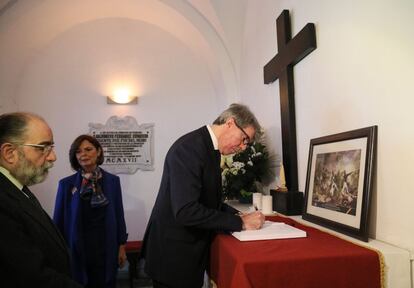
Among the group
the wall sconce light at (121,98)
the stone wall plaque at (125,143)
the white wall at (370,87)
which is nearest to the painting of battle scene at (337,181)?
the white wall at (370,87)

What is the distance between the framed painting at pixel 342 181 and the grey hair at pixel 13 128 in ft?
4.81

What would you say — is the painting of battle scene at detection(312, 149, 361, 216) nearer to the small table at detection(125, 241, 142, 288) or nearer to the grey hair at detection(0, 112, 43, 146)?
the grey hair at detection(0, 112, 43, 146)

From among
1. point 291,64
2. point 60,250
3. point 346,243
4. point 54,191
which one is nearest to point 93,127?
point 54,191

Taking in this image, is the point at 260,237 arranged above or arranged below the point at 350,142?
below

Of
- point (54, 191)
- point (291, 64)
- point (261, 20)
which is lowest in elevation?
point (54, 191)

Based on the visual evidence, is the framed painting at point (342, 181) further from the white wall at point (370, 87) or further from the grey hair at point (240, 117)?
the grey hair at point (240, 117)

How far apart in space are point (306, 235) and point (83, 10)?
161 inches

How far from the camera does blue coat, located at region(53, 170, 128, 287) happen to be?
243cm

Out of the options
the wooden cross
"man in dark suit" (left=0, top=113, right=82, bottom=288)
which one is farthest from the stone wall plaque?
"man in dark suit" (left=0, top=113, right=82, bottom=288)

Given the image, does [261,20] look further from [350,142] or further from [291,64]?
[350,142]

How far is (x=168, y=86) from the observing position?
475 centimetres

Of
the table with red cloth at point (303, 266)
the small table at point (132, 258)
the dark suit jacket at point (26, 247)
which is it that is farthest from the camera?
the small table at point (132, 258)

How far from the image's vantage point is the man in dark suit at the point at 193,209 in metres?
1.56

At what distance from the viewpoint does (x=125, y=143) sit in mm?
4605
